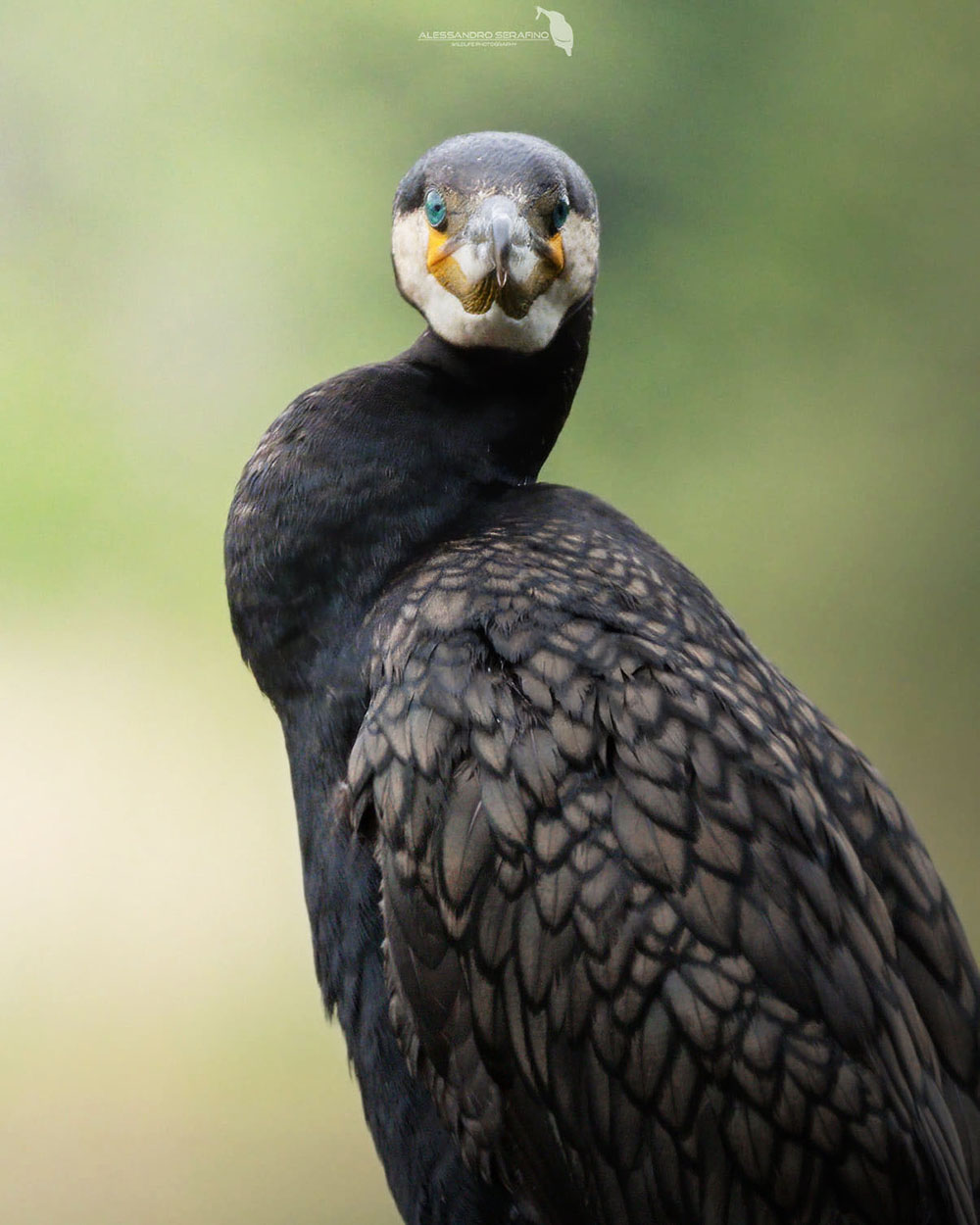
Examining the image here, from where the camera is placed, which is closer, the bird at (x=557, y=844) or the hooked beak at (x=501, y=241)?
the bird at (x=557, y=844)

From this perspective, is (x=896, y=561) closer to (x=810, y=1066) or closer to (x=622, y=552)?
(x=622, y=552)

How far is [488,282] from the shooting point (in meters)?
1.40

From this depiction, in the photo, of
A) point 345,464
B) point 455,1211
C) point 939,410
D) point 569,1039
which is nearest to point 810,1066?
point 569,1039

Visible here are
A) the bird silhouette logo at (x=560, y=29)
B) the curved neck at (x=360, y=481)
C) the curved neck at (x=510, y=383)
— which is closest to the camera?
the curved neck at (x=360, y=481)

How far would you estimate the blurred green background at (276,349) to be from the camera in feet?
7.55

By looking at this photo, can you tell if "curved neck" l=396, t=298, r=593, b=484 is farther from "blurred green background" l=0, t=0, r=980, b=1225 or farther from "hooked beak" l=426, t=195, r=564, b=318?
"blurred green background" l=0, t=0, r=980, b=1225

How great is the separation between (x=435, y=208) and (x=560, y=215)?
0.13 m

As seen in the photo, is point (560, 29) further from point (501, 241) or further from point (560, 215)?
point (501, 241)

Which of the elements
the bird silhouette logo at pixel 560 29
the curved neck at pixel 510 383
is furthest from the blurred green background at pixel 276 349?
the curved neck at pixel 510 383

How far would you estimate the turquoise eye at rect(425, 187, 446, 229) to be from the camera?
1.44m

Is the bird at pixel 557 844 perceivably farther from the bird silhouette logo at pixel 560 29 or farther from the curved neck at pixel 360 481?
the bird silhouette logo at pixel 560 29

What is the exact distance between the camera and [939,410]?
2.58m

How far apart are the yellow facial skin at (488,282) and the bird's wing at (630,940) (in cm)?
29

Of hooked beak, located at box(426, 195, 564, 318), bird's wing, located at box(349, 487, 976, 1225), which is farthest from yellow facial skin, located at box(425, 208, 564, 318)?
bird's wing, located at box(349, 487, 976, 1225)
